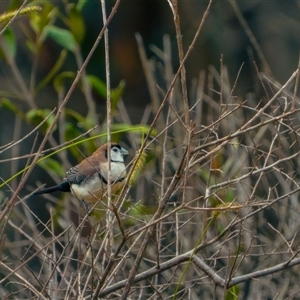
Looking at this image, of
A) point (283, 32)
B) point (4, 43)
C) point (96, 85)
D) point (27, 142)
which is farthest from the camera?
point (283, 32)

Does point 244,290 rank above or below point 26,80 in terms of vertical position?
above

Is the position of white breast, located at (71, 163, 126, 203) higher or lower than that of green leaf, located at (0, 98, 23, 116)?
lower

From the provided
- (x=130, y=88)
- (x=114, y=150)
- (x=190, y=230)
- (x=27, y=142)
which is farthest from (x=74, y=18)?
(x=130, y=88)

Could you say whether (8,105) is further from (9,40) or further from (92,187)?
(92,187)

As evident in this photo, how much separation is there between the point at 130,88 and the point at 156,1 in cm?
112

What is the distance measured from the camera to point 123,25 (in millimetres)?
9523

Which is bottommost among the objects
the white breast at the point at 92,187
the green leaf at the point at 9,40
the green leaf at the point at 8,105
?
the white breast at the point at 92,187

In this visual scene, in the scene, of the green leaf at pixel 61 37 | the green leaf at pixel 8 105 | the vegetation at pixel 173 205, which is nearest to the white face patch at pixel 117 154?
the vegetation at pixel 173 205

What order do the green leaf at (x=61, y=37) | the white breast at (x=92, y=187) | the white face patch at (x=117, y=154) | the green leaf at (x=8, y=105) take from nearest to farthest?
the white breast at (x=92, y=187) < the white face patch at (x=117, y=154) < the green leaf at (x=8, y=105) < the green leaf at (x=61, y=37)

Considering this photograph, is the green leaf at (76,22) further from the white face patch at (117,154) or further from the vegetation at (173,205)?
the white face patch at (117,154)

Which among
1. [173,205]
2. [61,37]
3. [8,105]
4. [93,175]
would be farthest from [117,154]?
[61,37]

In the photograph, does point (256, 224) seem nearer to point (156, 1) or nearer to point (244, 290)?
point (244, 290)

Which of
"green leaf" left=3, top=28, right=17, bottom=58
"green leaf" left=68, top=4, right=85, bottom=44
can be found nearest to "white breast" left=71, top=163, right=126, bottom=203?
"green leaf" left=3, top=28, right=17, bottom=58

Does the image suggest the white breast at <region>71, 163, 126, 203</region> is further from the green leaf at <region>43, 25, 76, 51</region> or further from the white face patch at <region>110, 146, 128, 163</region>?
the green leaf at <region>43, 25, 76, 51</region>
